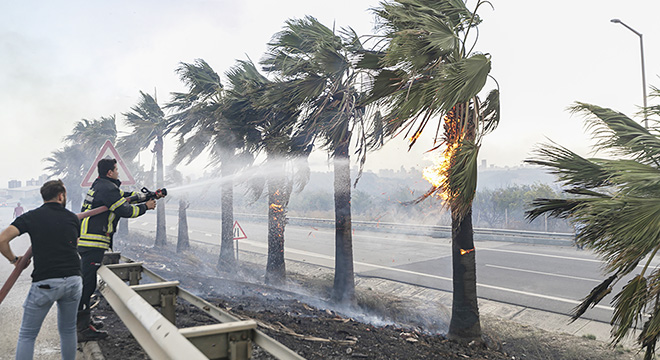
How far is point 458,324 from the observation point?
7223 mm

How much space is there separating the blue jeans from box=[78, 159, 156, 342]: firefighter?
76cm

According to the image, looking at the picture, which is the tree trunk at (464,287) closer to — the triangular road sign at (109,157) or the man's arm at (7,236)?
the triangular road sign at (109,157)

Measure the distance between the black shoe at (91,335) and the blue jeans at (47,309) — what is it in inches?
29.3

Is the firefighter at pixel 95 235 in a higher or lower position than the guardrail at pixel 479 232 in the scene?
higher

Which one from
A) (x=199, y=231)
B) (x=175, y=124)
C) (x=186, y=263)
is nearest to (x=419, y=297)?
(x=186, y=263)

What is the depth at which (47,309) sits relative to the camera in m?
3.50

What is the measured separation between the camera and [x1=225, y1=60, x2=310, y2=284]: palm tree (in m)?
10.8

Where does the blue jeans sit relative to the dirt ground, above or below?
above

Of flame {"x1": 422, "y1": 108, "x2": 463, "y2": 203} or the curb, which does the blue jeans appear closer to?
the curb

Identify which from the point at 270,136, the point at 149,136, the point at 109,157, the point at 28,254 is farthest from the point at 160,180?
the point at 28,254

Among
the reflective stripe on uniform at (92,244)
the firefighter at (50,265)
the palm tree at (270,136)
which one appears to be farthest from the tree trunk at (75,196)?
the firefighter at (50,265)

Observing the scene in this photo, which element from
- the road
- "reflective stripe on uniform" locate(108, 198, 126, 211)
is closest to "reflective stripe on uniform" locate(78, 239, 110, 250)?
"reflective stripe on uniform" locate(108, 198, 126, 211)

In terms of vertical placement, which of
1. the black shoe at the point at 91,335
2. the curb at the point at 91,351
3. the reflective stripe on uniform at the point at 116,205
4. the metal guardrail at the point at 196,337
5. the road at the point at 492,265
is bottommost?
the road at the point at 492,265

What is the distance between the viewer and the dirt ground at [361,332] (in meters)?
5.25
